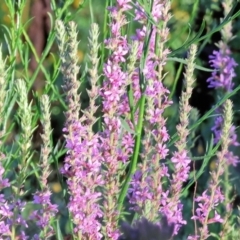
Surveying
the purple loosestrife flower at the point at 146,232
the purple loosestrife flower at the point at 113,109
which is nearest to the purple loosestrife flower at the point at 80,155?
the purple loosestrife flower at the point at 113,109

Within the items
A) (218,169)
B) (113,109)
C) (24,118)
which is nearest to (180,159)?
(218,169)

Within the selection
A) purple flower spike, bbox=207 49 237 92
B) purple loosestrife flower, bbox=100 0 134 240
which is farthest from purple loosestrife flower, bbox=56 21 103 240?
purple flower spike, bbox=207 49 237 92

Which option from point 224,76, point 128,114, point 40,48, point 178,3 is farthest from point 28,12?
point 128,114

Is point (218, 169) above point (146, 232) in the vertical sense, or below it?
below

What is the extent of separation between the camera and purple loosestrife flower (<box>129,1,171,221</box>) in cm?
166

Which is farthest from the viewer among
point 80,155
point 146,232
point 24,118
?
point 80,155

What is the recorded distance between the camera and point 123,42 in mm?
1627

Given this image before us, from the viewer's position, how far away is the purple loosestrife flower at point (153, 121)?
166cm

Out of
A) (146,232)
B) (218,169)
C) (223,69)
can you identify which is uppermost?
(146,232)

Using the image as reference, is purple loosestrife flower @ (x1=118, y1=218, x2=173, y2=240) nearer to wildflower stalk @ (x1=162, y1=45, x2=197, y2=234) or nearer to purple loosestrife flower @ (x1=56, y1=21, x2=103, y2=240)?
purple loosestrife flower @ (x1=56, y1=21, x2=103, y2=240)

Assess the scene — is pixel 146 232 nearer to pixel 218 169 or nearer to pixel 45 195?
pixel 45 195

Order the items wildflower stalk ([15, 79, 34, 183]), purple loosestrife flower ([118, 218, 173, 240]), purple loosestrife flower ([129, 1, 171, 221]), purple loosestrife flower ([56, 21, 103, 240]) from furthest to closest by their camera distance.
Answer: purple loosestrife flower ([129, 1, 171, 221])
purple loosestrife flower ([56, 21, 103, 240])
wildflower stalk ([15, 79, 34, 183])
purple loosestrife flower ([118, 218, 173, 240])

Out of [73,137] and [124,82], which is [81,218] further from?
[124,82]

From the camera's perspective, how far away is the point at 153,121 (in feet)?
5.50
